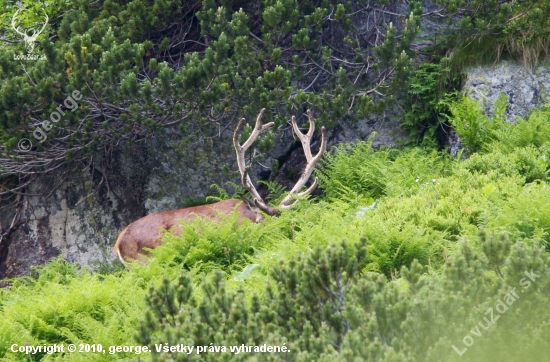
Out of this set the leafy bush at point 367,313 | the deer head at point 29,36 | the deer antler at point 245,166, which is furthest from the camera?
the deer head at point 29,36

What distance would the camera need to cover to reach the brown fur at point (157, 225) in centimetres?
756

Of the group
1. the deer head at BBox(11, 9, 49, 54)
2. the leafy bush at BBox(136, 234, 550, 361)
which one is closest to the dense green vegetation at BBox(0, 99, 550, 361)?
the leafy bush at BBox(136, 234, 550, 361)

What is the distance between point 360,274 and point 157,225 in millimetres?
3191

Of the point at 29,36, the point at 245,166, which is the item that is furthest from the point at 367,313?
the point at 29,36

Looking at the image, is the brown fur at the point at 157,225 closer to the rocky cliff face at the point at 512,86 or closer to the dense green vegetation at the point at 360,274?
the dense green vegetation at the point at 360,274

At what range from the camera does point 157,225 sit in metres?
7.70

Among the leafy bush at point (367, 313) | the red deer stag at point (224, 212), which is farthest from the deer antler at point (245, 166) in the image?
the leafy bush at point (367, 313)

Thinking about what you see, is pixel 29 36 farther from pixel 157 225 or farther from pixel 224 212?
pixel 224 212

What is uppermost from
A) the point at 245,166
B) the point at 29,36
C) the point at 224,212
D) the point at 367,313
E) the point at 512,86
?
the point at 367,313

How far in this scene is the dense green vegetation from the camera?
3320 mm

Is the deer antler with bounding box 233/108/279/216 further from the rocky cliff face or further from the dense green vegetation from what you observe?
the rocky cliff face

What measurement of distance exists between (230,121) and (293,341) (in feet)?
18.3

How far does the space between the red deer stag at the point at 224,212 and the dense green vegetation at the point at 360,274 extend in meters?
0.41

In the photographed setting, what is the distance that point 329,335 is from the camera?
11.6 feet
